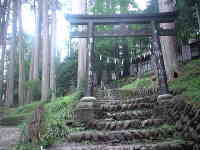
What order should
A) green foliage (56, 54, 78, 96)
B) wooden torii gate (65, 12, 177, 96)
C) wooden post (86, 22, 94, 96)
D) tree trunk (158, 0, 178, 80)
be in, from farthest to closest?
1. green foliage (56, 54, 78, 96)
2. tree trunk (158, 0, 178, 80)
3. wooden torii gate (65, 12, 177, 96)
4. wooden post (86, 22, 94, 96)

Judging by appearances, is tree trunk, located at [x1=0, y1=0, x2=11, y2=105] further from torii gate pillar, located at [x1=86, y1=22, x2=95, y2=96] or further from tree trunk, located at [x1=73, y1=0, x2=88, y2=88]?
torii gate pillar, located at [x1=86, y1=22, x2=95, y2=96]

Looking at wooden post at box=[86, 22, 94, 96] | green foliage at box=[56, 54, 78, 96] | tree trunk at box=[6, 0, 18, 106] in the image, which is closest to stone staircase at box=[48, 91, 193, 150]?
wooden post at box=[86, 22, 94, 96]

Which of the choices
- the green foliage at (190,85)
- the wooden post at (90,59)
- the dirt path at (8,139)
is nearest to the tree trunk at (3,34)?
the dirt path at (8,139)

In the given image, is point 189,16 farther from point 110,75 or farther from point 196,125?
point 110,75

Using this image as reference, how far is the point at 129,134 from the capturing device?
4.50 m

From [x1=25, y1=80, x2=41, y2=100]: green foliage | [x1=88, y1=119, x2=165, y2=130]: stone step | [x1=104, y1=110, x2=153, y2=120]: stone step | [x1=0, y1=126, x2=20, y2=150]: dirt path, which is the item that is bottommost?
[x1=0, y1=126, x2=20, y2=150]: dirt path

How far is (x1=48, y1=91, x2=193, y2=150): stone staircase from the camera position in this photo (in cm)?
384

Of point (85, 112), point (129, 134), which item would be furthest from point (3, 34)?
point (129, 134)

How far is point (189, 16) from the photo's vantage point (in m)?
7.37

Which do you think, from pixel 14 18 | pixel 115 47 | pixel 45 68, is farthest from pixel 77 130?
pixel 14 18

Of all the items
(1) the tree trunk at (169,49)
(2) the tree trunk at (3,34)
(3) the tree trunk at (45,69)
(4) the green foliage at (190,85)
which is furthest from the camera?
(2) the tree trunk at (3,34)

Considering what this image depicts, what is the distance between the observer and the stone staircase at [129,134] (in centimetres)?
384

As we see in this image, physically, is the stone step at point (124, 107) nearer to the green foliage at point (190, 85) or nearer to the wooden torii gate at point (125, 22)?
the green foliage at point (190, 85)

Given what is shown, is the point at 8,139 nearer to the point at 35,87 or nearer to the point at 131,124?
the point at 131,124
